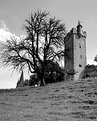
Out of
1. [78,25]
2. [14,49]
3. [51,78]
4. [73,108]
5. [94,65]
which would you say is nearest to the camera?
[73,108]

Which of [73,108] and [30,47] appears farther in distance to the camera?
[30,47]

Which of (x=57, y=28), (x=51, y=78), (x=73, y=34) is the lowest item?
(x=51, y=78)

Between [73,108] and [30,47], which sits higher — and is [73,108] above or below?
below

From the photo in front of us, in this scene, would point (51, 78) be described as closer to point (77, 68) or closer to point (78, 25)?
point (77, 68)

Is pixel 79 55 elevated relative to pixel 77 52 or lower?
lower

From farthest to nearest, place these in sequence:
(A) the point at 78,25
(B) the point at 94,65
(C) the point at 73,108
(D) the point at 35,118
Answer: (A) the point at 78,25 → (B) the point at 94,65 → (C) the point at 73,108 → (D) the point at 35,118

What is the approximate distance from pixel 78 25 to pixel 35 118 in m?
63.6

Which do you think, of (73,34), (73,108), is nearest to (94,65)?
(73,34)

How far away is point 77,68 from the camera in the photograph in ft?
219

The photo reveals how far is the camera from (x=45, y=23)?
1390 inches

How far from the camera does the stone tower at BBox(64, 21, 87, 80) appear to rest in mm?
66312

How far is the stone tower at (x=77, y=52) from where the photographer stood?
66.3 m

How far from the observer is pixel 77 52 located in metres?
67.4

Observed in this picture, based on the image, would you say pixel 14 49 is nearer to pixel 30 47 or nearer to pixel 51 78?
pixel 30 47
